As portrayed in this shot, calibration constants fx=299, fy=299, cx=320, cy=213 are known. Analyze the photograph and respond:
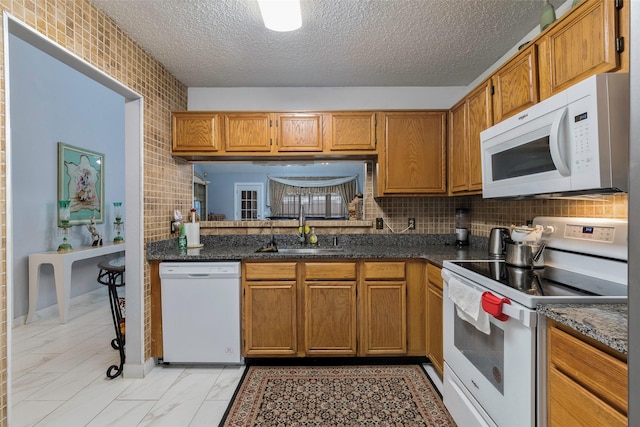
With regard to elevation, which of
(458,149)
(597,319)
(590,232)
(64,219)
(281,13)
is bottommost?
(597,319)

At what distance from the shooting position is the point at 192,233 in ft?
8.75

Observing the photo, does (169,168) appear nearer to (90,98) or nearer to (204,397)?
(204,397)

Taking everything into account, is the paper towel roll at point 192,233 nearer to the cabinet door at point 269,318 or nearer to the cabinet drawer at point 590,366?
the cabinet door at point 269,318

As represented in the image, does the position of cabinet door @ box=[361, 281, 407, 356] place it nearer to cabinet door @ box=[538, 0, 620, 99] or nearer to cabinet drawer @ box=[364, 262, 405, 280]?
cabinet drawer @ box=[364, 262, 405, 280]

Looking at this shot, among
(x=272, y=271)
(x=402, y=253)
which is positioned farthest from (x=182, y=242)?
(x=402, y=253)

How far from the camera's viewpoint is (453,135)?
2469 millimetres

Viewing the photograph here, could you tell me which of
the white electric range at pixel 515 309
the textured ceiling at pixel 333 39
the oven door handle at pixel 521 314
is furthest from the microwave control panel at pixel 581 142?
the textured ceiling at pixel 333 39

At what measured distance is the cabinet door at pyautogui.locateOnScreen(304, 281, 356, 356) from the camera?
2279 millimetres

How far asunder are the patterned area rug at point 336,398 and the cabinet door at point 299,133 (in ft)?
5.85

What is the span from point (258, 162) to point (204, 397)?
196cm

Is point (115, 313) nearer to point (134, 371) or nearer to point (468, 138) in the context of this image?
point (134, 371)

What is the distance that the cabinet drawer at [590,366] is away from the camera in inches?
31.0

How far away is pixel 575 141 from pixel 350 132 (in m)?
1.66

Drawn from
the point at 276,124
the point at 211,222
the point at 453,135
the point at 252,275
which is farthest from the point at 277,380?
the point at 453,135
